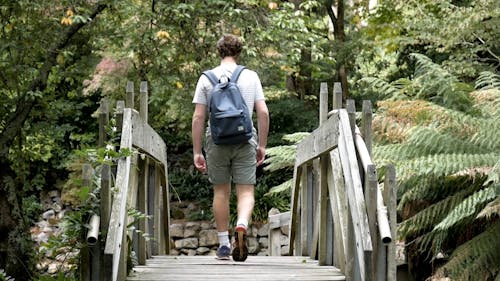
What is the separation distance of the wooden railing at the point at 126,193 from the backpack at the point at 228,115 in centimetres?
50

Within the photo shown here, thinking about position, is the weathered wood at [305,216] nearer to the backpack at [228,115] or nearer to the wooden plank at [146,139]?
the wooden plank at [146,139]

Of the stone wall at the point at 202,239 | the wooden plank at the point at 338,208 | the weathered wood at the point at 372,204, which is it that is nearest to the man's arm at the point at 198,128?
the wooden plank at the point at 338,208

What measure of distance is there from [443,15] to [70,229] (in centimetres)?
807

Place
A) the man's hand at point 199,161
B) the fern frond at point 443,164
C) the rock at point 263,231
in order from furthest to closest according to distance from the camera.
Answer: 1. the rock at point 263,231
2. the fern frond at point 443,164
3. the man's hand at point 199,161

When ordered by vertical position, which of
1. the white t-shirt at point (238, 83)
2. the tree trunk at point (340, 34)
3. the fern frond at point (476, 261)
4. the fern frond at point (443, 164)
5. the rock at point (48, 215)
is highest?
the tree trunk at point (340, 34)

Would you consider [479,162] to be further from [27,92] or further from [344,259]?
[27,92]

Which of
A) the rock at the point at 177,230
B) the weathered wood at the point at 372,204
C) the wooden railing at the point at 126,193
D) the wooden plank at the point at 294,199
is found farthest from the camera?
the rock at the point at 177,230

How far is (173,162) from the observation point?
18.5m

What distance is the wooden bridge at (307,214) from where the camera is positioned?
3918 mm

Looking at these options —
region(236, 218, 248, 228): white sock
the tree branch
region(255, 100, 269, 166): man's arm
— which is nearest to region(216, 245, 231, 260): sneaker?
region(236, 218, 248, 228): white sock

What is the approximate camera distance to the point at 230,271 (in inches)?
201

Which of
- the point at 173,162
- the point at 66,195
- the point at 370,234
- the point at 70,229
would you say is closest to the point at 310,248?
the point at 370,234

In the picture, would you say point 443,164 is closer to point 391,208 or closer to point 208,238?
point 391,208

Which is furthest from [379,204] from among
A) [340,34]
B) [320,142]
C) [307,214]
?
[340,34]
